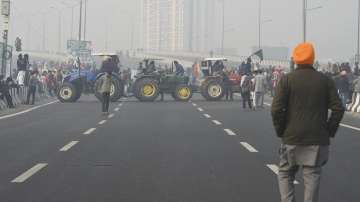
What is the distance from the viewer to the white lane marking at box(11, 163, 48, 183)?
857 centimetres

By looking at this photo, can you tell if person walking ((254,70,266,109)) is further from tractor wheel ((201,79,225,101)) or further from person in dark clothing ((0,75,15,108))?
person in dark clothing ((0,75,15,108))

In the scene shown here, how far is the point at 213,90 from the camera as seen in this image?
103 ft

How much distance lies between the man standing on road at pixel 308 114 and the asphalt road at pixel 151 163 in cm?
190

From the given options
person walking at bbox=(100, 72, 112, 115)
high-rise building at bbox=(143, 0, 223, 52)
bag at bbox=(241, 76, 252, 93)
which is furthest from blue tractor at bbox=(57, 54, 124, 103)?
high-rise building at bbox=(143, 0, 223, 52)

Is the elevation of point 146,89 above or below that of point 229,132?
above

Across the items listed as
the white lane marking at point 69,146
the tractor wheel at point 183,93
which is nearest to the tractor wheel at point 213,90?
the tractor wheel at point 183,93

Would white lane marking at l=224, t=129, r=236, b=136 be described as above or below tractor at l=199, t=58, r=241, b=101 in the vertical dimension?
below

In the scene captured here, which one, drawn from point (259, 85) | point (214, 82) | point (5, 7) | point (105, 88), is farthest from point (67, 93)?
point (259, 85)

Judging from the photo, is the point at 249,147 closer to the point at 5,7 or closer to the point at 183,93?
the point at 183,93

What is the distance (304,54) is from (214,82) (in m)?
25.6

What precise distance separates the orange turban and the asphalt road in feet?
7.54

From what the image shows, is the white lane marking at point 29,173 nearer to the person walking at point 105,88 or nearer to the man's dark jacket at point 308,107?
the man's dark jacket at point 308,107

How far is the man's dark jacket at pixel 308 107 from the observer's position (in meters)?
5.41

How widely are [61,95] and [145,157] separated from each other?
19.7 m
